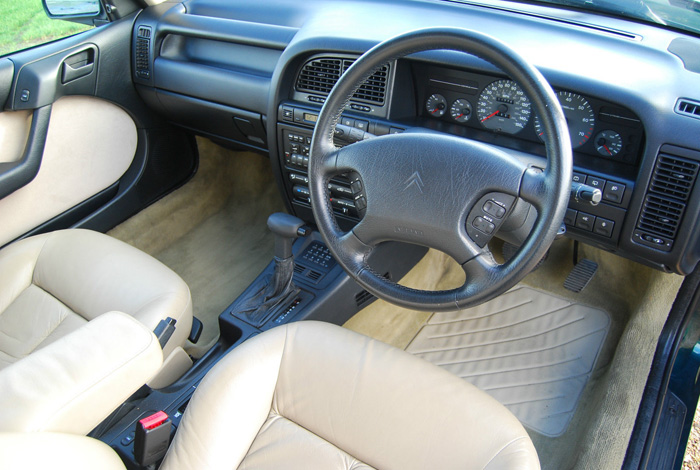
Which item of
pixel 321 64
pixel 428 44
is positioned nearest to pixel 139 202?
pixel 321 64

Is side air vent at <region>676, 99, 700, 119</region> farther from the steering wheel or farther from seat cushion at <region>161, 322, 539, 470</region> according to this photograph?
seat cushion at <region>161, 322, 539, 470</region>

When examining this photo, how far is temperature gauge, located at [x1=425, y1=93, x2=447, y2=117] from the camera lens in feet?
5.71

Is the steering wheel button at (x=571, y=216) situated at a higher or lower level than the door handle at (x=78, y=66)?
lower

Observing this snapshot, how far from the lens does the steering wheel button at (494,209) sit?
1.19 metres

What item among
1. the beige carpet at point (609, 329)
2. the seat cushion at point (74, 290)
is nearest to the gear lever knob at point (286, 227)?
the seat cushion at point (74, 290)

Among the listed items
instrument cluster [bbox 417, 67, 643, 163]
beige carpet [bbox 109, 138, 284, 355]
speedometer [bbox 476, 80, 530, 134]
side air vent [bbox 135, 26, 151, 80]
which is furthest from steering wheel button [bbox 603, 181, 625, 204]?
side air vent [bbox 135, 26, 151, 80]

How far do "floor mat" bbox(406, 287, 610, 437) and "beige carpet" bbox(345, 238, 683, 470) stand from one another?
0.03 meters

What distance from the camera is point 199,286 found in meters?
2.55

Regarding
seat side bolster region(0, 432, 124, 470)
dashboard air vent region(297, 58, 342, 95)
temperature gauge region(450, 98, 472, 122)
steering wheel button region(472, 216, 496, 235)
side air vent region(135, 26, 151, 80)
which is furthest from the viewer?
side air vent region(135, 26, 151, 80)

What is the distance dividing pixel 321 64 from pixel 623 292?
4.36ft

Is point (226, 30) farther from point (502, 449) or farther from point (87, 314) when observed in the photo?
point (502, 449)

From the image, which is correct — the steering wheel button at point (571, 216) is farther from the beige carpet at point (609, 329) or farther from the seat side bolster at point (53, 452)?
the seat side bolster at point (53, 452)

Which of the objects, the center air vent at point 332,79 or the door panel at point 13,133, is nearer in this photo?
the center air vent at point 332,79

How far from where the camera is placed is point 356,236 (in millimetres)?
1340
